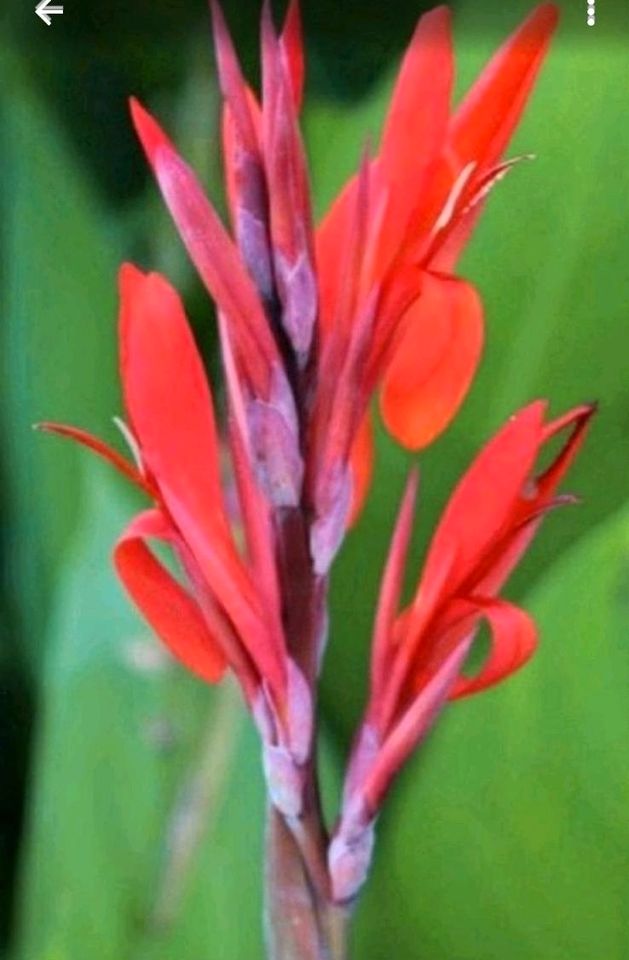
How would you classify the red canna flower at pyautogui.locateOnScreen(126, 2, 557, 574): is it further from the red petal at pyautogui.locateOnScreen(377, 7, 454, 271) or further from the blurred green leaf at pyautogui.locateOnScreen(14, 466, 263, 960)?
the blurred green leaf at pyautogui.locateOnScreen(14, 466, 263, 960)

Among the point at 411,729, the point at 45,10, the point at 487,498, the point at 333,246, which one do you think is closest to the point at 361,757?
the point at 411,729

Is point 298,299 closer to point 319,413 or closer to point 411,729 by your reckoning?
point 319,413

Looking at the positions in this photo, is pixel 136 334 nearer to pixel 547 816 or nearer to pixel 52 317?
pixel 52 317

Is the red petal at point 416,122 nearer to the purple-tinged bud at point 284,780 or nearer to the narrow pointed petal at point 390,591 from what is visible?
the narrow pointed petal at point 390,591

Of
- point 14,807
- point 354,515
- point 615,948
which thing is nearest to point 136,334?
point 354,515

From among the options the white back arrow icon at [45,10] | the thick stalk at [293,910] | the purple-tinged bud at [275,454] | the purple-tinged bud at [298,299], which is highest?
the white back arrow icon at [45,10]

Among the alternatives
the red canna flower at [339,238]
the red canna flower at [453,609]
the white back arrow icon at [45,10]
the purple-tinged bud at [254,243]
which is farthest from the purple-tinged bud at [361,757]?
the white back arrow icon at [45,10]
